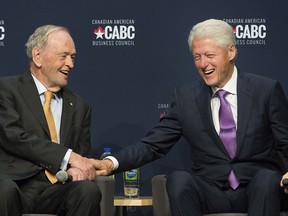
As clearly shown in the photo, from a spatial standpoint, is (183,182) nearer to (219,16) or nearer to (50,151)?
(50,151)

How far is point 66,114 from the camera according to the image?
363 centimetres

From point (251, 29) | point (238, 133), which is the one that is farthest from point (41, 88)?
point (251, 29)

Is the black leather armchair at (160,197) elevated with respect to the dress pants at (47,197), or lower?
lower

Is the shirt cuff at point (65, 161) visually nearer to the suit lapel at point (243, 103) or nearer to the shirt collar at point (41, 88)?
the shirt collar at point (41, 88)

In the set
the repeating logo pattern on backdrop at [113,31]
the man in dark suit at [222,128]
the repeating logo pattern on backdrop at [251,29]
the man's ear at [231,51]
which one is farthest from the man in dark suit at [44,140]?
the repeating logo pattern on backdrop at [251,29]

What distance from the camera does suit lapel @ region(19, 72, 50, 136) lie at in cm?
353

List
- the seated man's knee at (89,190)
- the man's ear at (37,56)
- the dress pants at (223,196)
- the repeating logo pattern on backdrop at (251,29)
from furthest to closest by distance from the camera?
1. the repeating logo pattern on backdrop at (251,29)
2. the man's ear at (37,56)
3. the seated man's knee at (89,190)
4. the dress pants at (223,196)

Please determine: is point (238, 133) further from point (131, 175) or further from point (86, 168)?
point (131, 175)

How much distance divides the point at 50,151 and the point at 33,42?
0.66 m

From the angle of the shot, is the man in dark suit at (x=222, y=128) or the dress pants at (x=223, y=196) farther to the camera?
the man in dark suit at (x=222, y=128)

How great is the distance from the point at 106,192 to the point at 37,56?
2.75ft

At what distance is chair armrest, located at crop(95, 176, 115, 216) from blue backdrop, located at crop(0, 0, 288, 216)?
45.3 inches

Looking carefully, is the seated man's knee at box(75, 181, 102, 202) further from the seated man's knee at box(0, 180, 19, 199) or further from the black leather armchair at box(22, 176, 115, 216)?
the seated man's knee at box(0, 180, 19, 199)

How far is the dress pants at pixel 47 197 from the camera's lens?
3.13m
